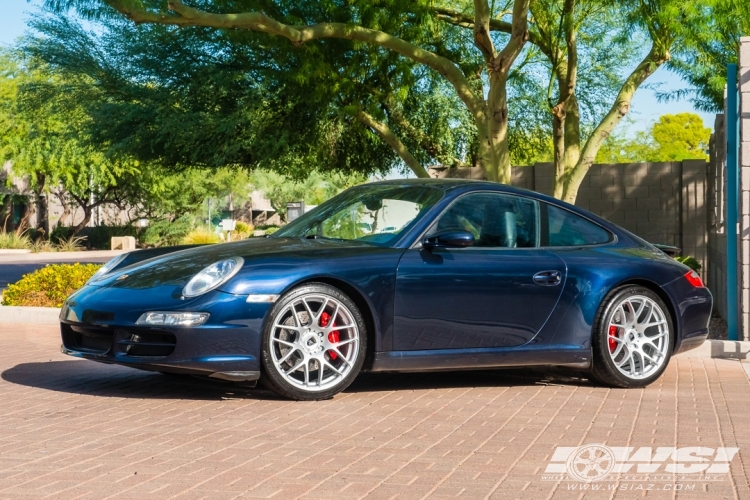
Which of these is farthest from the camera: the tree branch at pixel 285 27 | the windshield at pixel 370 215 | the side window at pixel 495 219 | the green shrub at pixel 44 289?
the green shrub at pixel 44 289

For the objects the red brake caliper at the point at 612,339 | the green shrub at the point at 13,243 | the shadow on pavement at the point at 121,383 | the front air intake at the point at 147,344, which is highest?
the green shrub at the point at 13,243

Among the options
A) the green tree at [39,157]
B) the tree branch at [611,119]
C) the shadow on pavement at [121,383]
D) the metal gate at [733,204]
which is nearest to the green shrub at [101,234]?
the green tree at [39,157]

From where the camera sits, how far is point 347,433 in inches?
239

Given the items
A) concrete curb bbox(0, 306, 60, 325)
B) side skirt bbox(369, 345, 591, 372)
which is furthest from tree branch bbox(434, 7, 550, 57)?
side skirt bbox(369, 345, 591, 372)

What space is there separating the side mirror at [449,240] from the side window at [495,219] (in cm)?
25

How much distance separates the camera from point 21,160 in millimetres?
44719

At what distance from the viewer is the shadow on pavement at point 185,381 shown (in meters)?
7.45

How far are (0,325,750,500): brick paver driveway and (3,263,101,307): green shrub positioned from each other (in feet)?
16.0

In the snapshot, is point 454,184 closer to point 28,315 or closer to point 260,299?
point 260,299

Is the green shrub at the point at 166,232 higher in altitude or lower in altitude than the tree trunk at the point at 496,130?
lower

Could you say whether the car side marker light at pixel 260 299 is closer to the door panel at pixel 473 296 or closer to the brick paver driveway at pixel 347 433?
the brick paver driveway at pixel 347 433

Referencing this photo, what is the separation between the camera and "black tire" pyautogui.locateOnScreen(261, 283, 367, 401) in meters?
6.81

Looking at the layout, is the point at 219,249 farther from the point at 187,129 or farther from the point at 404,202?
the point at 187,129

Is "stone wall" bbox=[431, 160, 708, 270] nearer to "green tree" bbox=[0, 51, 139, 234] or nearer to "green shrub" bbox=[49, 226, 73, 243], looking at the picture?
"green tree" bbox=[0, 51, 139, 234]
